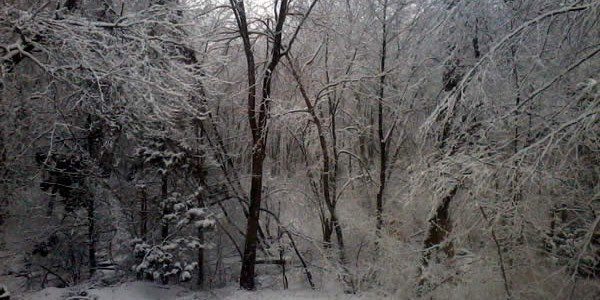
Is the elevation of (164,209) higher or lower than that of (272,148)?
lower

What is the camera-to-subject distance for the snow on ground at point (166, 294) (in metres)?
8.73

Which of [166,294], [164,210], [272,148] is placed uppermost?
[272,148]

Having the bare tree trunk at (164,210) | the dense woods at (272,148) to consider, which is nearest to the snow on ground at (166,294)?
the dense woods at (272,148)

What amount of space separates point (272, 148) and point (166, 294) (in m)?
6.33

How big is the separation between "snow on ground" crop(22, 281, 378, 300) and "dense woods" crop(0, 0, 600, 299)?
0.46 meters

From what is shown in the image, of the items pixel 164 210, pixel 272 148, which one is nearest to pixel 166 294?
pixel 164 210

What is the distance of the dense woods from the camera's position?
593 centimetres

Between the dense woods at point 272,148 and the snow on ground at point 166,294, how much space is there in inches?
18.2

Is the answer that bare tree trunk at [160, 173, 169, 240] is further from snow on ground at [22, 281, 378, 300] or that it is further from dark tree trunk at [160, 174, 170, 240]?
snow on ground at [22, 281, 378, 300]

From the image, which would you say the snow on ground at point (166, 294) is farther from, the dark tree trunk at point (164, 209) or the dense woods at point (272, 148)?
the dark tree trunk at point (164, 209)

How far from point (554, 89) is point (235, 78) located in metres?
8.92

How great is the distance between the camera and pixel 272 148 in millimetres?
14742

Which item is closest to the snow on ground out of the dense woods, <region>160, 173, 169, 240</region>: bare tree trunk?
the dense woods

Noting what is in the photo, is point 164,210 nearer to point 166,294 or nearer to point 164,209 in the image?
point 164,209
